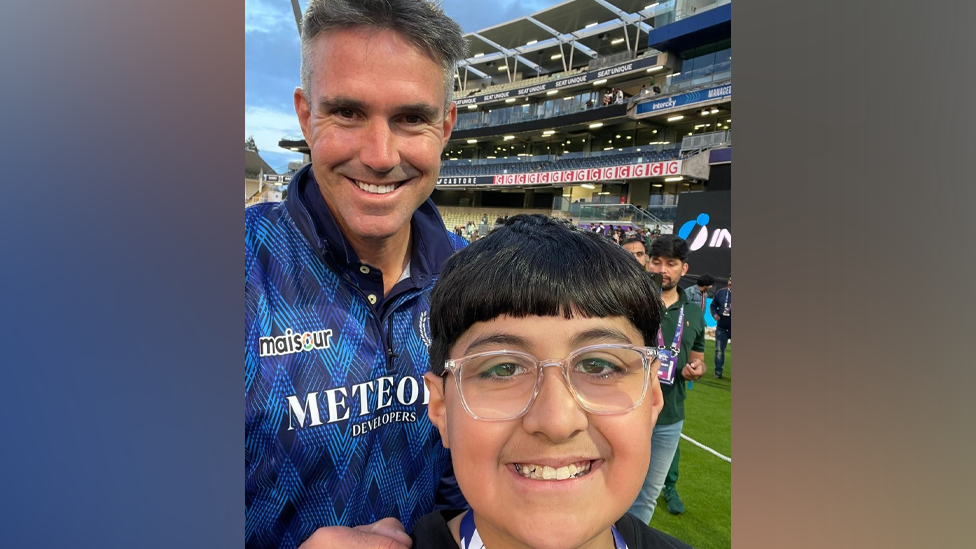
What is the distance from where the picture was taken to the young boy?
81 cm

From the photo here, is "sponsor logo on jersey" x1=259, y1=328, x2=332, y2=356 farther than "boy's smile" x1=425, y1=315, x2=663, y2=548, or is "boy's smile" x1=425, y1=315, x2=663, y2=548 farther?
"sponsor logo on jersey" x1=259, y1=328, x2=332, y2=356

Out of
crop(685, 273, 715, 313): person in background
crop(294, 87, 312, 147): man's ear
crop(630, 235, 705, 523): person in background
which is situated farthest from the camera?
crop(685, 273, 715, 313): person in background

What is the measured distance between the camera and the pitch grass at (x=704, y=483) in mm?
3428

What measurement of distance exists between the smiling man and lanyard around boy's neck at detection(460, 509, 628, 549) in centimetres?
14

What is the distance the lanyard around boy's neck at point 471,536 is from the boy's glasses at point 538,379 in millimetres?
332

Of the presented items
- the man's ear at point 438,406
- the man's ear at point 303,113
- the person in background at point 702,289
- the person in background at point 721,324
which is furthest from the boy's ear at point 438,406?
the person in background at point 721,324

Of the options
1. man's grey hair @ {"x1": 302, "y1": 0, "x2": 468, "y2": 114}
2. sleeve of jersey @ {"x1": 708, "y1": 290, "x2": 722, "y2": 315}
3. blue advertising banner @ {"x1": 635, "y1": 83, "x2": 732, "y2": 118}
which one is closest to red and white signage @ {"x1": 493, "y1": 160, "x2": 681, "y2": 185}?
blue advertising banner @ {"x1": 635, "y1": 83, "x2": 732, "y2": 118}

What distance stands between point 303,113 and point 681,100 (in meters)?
25.1

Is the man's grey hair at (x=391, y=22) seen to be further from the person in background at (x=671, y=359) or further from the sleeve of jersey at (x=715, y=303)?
the sleeve of jersey at (x=715, y=303)

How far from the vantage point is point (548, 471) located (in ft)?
2.68

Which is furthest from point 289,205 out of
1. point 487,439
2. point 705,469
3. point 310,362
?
point 705,469

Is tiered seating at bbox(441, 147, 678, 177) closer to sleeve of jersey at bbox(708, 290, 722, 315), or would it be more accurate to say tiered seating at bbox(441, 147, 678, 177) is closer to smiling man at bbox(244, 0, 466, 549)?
sleeve of jersey at bbox(708, 290, 722, 315)

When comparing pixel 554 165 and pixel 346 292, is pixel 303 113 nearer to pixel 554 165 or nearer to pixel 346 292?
pixel 346 292
